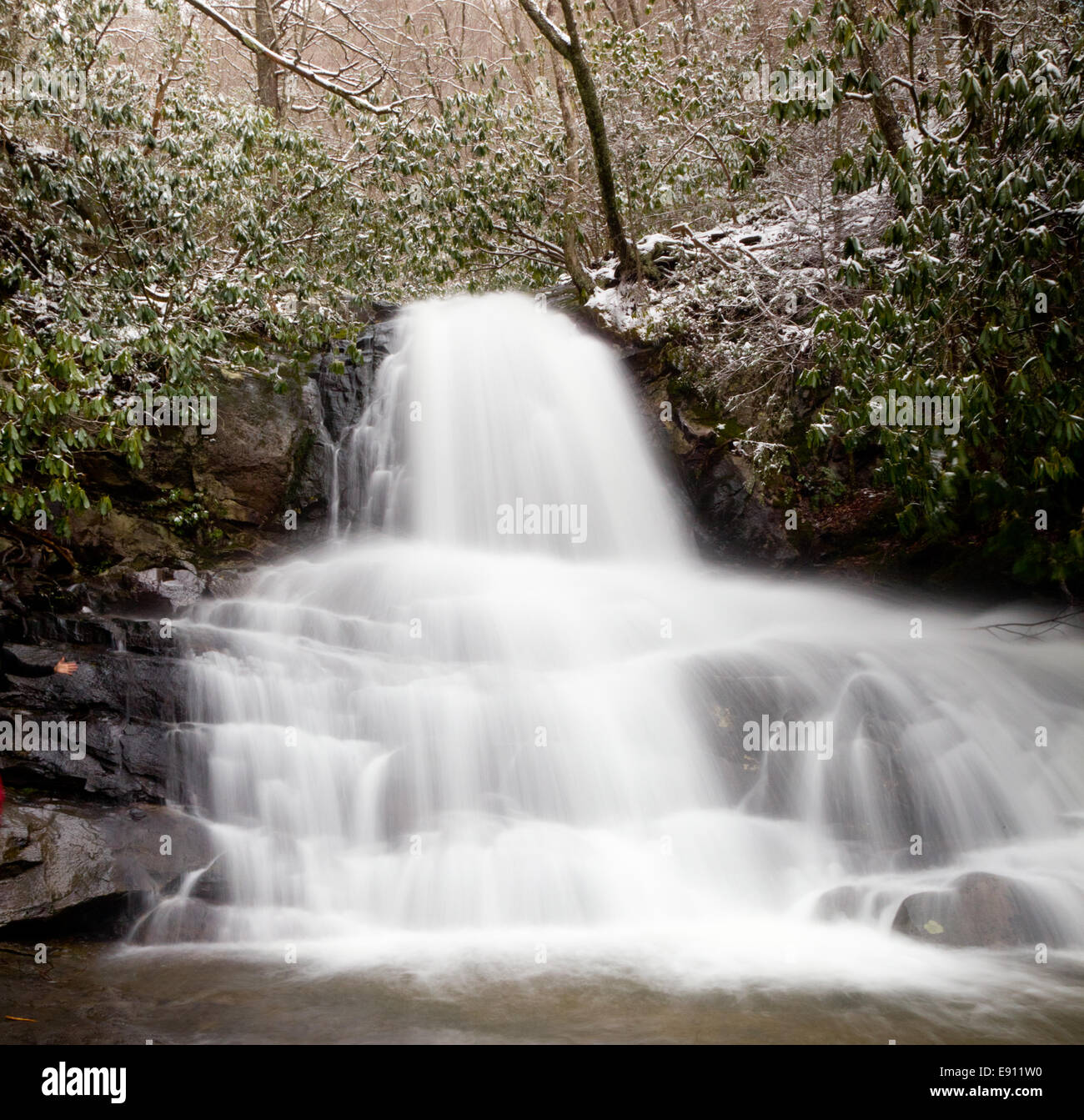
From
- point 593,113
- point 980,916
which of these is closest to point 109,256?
point 593,113

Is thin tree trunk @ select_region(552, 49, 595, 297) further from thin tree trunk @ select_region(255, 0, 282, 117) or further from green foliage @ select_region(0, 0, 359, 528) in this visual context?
thin tree trunk @ select_region(255, 0, 282, 117)

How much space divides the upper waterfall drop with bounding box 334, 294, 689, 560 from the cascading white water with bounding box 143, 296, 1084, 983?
120 centimetres

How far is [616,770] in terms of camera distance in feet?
23.0

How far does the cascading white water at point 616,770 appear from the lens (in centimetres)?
579

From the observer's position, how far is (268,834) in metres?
6.30

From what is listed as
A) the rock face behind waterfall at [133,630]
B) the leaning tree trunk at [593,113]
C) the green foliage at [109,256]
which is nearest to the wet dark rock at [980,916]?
the rock face behind waterfall at [133,630]

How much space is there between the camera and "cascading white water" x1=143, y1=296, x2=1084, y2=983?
5.79 metres

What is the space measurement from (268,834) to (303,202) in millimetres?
8432

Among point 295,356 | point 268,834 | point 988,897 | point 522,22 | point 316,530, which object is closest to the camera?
point 988,897

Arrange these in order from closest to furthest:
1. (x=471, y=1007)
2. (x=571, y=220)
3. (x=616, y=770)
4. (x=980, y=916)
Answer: (x=471, y=1007)
(x=980, y=916)
(x=616, y=770)
(x=571, y=220)

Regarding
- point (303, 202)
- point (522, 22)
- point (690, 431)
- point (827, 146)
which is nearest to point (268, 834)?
point (690, 431)

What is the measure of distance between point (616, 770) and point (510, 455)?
592cm

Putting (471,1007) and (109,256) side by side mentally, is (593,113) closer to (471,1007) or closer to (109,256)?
(109,256)
